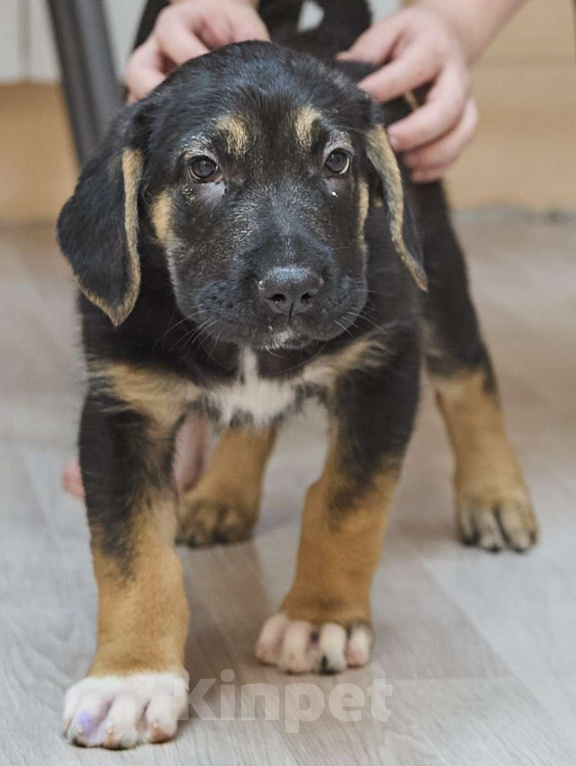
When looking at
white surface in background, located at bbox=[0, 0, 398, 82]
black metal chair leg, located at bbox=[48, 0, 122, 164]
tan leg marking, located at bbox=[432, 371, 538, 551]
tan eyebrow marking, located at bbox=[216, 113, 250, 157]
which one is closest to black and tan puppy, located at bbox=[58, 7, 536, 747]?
tan eyebrow marking, located at bbox=[216, 113, 250, 157]

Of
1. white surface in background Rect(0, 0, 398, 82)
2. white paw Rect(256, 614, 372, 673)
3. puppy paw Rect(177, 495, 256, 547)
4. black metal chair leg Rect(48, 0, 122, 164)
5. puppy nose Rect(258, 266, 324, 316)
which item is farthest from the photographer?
white surface in background Rect(0, 0, 398, 82)

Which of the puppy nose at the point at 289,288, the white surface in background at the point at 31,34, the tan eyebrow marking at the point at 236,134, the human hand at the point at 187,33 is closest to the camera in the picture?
the puppy nose at the point at 289,288

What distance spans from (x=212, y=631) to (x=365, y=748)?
44 centimetres

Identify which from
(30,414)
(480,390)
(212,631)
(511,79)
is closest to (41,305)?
(30,414)

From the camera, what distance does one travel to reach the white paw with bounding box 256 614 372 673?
1938 millimetres

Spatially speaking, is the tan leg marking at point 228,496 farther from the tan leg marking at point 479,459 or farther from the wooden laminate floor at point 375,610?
the tan leg marking at point 479,459

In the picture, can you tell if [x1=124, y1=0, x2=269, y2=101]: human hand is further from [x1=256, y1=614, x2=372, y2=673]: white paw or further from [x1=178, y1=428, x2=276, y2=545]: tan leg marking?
[x1=256, y1=614, x2=372, y2=673]: white paw

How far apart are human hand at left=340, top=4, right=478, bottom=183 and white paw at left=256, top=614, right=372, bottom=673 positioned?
2.90 feet

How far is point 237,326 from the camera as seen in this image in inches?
67.5

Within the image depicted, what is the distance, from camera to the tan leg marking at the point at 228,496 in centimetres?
249

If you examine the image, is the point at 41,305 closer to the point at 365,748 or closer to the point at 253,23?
the point at 253,23

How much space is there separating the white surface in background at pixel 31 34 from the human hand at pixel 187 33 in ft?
8.93

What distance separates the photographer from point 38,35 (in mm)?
5051

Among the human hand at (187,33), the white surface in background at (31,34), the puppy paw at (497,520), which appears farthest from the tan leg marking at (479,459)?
the white surface in background at (31,34)
